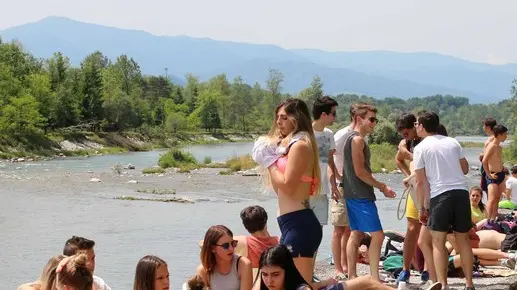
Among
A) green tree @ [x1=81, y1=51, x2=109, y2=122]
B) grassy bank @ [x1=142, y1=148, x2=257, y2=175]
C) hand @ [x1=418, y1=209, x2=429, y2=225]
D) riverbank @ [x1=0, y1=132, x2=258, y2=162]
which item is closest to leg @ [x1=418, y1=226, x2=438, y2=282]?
hand @ [x1=418, y1=209, x2=429, y2=225]

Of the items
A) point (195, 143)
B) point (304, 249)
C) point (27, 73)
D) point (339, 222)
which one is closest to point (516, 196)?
point (339, 222)

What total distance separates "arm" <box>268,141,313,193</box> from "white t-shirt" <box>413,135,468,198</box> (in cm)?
185

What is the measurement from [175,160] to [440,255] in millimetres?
39013

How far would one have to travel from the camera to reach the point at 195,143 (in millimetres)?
90938

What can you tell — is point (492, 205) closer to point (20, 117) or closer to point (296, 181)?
point (296, 181)

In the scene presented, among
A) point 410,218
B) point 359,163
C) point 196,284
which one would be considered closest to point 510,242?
point 410,218

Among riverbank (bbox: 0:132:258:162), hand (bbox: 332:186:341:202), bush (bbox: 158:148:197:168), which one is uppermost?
hand (bbox: 332:186:341:202)

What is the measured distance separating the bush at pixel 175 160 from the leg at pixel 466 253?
1499 inches

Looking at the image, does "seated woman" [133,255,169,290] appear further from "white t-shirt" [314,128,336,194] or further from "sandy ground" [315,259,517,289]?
"sandy ground" [315,259,517,289]

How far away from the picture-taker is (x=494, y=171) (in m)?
11.5

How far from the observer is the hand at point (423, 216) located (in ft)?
23.4

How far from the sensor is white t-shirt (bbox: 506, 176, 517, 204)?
43.7ft

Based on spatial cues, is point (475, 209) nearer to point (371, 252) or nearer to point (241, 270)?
point (371, 252)

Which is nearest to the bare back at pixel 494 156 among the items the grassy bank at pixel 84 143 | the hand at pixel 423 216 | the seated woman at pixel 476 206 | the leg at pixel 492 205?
the leg at pixel 492 205
